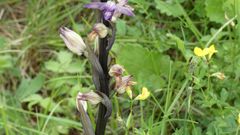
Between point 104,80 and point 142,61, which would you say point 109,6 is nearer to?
point 104,80


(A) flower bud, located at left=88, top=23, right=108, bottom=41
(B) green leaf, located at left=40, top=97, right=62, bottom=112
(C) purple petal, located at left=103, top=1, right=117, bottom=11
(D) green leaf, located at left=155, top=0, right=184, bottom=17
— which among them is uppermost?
(C) purple petal, located at left=103, top=1, right=117, bottom=11

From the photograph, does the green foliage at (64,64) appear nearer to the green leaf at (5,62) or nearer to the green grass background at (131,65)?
the green grass background at (131,65)

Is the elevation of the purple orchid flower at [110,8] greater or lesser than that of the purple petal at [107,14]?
greater

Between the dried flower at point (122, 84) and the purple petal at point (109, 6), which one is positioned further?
the dried flower at point (122, 84)

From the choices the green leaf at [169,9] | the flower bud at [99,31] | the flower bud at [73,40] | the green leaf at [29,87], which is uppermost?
the green leaf at [169,9]

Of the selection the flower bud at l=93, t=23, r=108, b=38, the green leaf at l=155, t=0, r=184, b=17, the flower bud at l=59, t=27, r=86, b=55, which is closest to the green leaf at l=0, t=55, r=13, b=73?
the green leaf at l=155, t=0, r=184, b=17

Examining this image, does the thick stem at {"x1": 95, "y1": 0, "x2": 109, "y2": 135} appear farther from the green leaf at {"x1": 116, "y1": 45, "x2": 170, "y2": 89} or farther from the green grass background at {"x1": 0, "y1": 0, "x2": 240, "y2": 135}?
the green leaf at {"x1": 116, "y1": 45, "x2": 170, "y2": 89}

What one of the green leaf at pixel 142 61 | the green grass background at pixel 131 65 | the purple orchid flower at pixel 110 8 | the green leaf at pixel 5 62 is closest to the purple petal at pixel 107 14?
the purple orchid flower at pixel 110 8

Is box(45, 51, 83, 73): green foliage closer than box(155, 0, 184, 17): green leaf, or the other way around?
box(155, 0, 184, 17): green leaf
